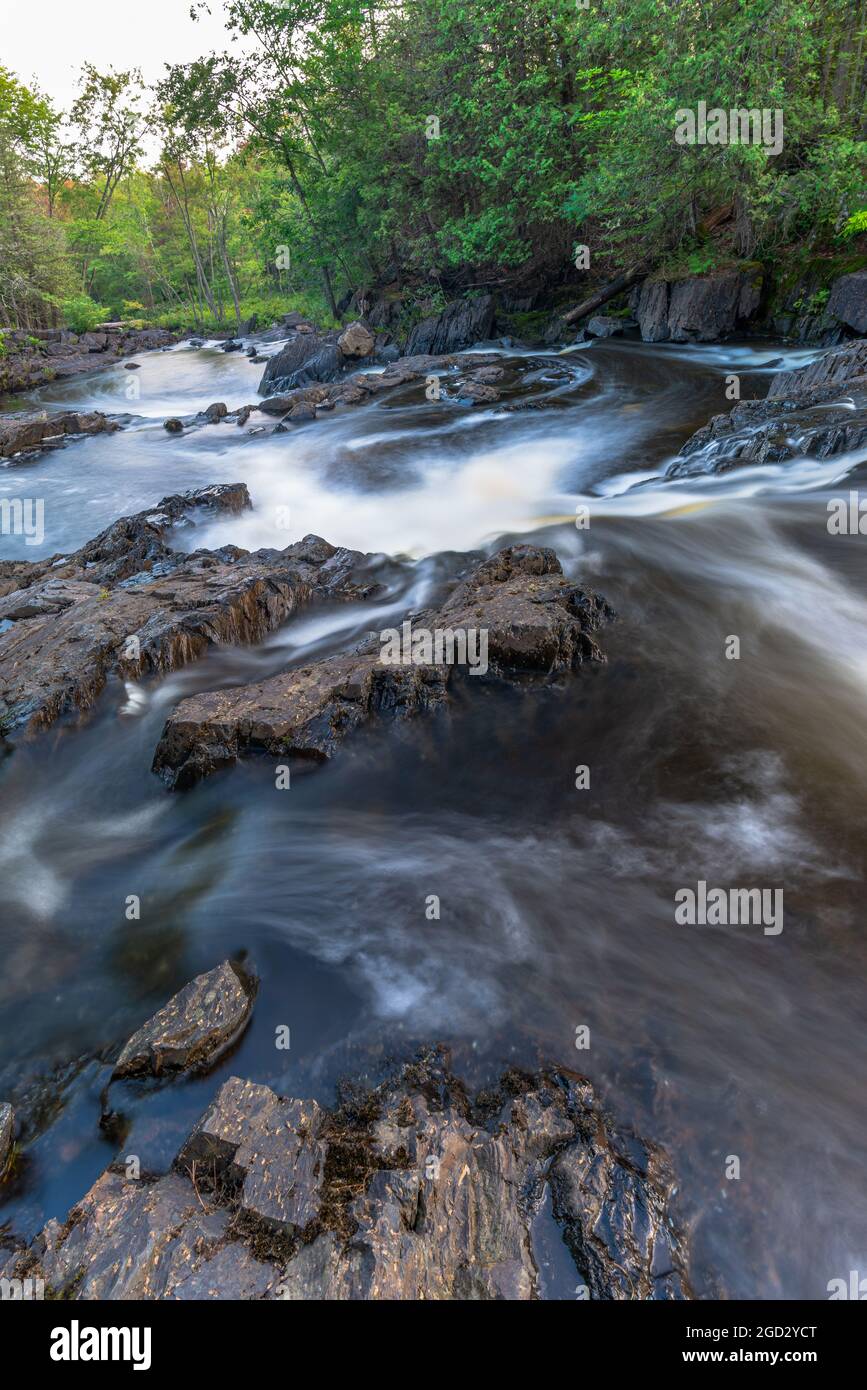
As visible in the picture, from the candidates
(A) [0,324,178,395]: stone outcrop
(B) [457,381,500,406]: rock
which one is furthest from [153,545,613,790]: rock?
(A) [0,324,178,395]: stone outcrop

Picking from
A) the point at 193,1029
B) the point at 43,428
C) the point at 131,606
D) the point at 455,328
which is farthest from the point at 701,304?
the point at 193,1029

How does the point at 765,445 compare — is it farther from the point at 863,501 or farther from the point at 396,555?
the point at 396,555

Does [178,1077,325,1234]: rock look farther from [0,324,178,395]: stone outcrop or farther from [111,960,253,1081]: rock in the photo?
[0,324,178,395]: stone outcrop

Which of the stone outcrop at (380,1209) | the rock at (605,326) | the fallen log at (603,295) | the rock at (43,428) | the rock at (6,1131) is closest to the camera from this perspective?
the stone outcrop at (380,1209)

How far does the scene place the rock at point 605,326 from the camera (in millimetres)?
21484

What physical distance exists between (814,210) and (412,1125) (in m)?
22.1

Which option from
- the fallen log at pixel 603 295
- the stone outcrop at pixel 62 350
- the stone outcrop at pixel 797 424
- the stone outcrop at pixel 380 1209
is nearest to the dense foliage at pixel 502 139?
the fallen log at pixel 603 295

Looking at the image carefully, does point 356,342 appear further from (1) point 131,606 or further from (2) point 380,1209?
(2) point 380,1209

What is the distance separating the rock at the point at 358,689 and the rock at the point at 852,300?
46.0 feet

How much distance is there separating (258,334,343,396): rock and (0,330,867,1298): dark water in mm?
18931

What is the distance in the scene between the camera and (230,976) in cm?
346

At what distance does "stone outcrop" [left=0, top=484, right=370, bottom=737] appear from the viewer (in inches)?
256

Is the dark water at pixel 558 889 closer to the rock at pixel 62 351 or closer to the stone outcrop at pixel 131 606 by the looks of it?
the stone outcrop at pixel 131 606

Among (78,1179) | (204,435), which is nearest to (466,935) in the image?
(78,1179)
